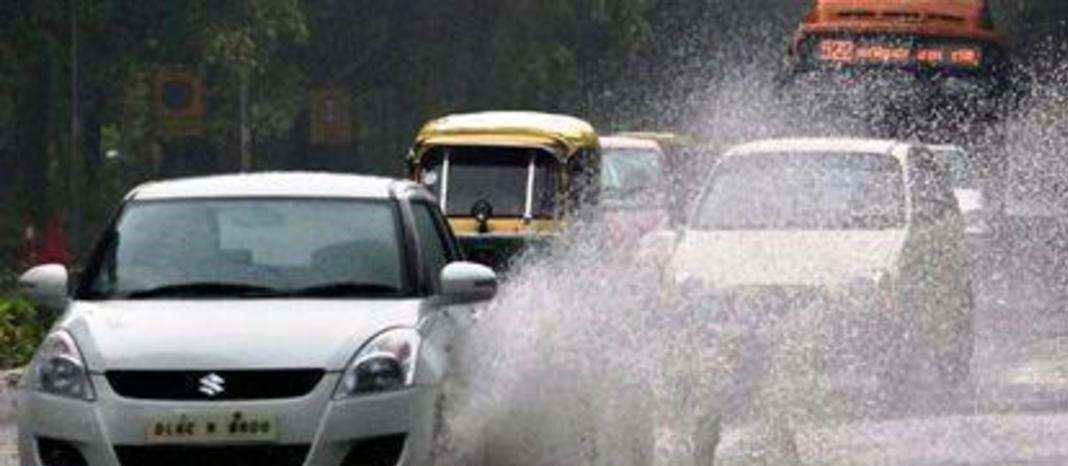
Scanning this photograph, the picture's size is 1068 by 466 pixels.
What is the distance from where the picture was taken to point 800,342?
54.8 feet

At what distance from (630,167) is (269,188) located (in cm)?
1664

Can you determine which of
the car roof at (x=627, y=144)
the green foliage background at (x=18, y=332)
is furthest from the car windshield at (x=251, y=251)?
the car roof at (x=627, y=144)

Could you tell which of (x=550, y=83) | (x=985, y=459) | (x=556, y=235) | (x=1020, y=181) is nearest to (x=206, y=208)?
(x=985, y=459)

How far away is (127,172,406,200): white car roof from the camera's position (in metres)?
11.4

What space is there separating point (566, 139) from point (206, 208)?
12734 millimetres

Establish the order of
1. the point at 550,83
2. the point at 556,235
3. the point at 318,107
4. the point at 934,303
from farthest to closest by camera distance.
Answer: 1. the point at 550,83
2. the point at 318,107
3. the point at 556,235
4. the point at 934,303

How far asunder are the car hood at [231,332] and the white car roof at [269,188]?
35.5 inches

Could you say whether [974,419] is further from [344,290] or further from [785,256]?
[344,290]

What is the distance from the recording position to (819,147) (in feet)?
61.7

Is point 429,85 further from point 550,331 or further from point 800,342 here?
point 550,331

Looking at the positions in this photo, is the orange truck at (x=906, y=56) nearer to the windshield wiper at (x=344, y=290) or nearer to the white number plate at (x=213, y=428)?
the windshield wiper at (x=344, y=290)

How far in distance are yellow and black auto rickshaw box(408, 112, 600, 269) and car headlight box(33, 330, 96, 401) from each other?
12.8 meters

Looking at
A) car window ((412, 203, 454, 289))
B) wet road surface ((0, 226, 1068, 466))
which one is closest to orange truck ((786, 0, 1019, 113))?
wet road surface ((0, 226, 1068, 466))

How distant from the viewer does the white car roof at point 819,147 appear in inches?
739
